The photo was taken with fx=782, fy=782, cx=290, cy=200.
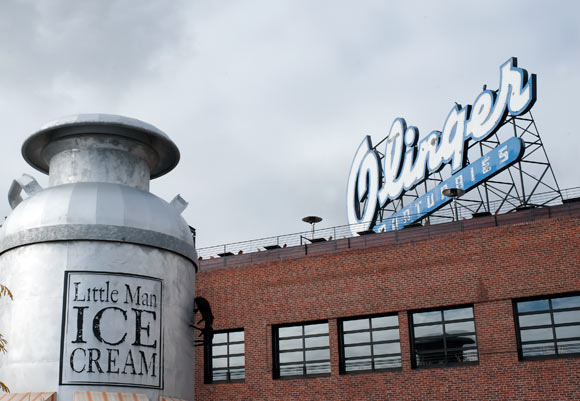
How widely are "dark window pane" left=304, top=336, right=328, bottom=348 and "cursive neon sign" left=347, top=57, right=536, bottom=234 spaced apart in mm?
6807

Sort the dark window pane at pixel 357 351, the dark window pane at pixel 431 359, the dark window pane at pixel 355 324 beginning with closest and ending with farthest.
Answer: the dark window pane at pixel 431 359 < the dark window pane at pixel 357 351 < the dark window pane at pixel 355 324

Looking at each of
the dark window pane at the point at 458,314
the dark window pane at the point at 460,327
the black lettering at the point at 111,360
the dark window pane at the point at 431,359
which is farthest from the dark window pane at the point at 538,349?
the black lettering at the point at 111,360

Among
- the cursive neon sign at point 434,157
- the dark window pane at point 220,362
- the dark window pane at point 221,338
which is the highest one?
the cursive neon sign at point 434,157

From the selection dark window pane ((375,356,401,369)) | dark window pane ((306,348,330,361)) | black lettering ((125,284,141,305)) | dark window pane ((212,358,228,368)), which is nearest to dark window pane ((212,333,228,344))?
dark window pane ((212,358,228,368))

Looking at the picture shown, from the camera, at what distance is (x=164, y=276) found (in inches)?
543

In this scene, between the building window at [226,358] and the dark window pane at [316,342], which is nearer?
the dark window pane at [316,342]

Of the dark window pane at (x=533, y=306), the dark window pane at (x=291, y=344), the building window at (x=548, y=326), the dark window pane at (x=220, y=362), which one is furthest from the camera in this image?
the dark window pane at (x=220, y=362)

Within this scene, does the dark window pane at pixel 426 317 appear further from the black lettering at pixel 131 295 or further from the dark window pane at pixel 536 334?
the black lettering at pixel 131 295

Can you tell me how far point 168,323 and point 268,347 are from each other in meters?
18.4

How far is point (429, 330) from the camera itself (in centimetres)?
2928

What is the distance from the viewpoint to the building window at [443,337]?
28.5m

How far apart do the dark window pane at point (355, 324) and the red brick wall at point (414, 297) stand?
435mm

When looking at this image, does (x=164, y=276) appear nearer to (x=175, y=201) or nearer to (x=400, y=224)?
(x=175, y=201)

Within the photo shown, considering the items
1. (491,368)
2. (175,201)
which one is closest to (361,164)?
(491,368)
